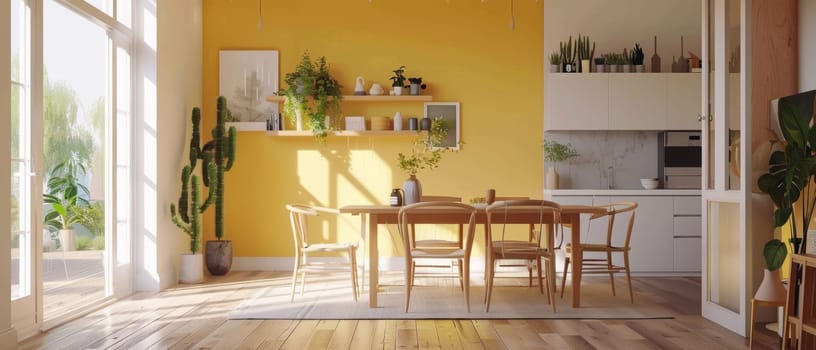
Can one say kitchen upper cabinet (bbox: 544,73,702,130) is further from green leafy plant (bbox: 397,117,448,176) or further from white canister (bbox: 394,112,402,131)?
white canister (bbox: 394,112,402,131)

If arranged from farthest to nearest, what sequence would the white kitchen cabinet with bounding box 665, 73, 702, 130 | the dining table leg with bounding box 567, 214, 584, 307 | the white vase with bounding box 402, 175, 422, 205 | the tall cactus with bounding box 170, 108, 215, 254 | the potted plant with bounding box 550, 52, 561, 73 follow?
the potted plant with bounding box 550, 52, 561, 73
the white kitchen cabinet with bounding box 665, 73, 702, 130
the tall cactus with bounding box 170, 108, 215, 254
the white vase with bounding box 402, 175, 422, 205
the dining table leg with bounding box 567, 214, 584, 307

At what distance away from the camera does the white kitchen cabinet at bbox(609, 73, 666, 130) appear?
7473 millimetres

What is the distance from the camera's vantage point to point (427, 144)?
25.3 ft

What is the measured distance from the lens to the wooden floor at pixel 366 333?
4.23m

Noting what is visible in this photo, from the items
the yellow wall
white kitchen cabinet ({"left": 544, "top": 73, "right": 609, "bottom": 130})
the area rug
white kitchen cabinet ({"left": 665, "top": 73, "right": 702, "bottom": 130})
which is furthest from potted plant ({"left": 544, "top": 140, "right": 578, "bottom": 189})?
the area rug

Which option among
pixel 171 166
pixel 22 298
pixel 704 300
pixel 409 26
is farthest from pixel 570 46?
pixel 22 298

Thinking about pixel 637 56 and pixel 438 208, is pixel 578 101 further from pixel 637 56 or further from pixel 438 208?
pixel 438 208

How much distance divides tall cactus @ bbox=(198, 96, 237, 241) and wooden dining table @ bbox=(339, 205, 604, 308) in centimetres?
220

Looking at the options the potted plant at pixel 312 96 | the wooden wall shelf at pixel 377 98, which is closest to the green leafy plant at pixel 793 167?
the wooden wall shelf at pixel 377 98

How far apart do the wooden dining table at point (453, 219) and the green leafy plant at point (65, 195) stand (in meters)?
1.82

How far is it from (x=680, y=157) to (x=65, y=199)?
5677 millimetres

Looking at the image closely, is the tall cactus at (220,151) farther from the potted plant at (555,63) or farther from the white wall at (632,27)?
the white wall at (632,27)

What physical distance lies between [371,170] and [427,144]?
2.10 feet
